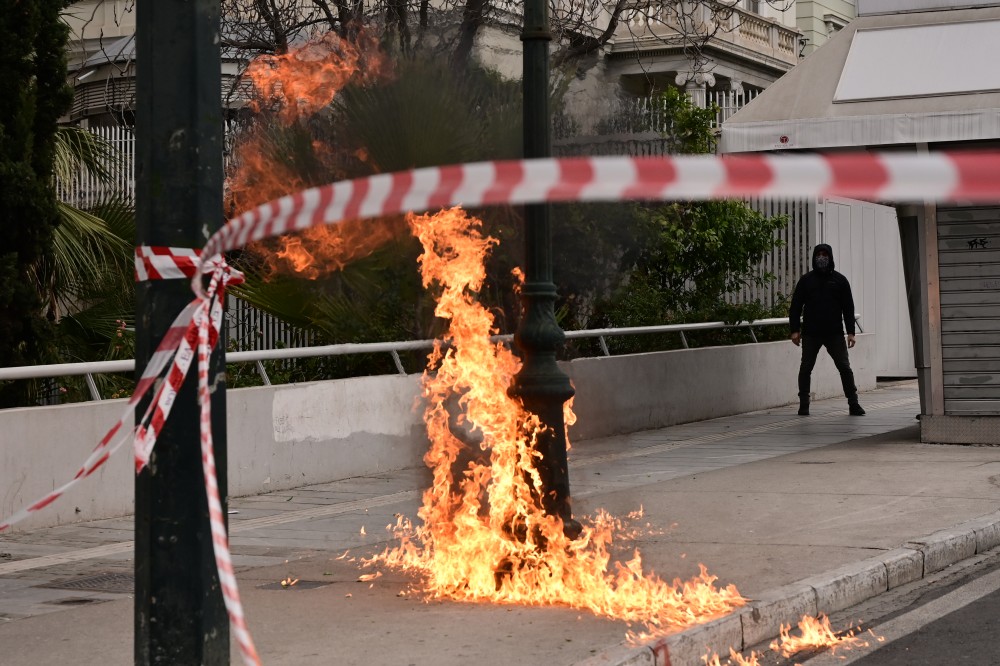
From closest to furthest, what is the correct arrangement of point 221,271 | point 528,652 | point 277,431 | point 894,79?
1. point 221,271
2. point 528,652
3. point 277,431
4. point 894,79

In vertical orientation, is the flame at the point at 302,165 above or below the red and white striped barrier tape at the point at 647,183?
above

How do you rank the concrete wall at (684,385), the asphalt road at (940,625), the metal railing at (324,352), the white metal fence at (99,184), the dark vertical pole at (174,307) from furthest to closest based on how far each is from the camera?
the concrete wall at (684,385) → the white metal fence at (99,184) → the metal railing at (324,352) → the asphalt road at (940,625) → the dark vertical pole at (174,307)

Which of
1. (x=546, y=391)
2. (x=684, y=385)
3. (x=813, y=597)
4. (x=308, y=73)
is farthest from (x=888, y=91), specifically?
(x=813, y=597)

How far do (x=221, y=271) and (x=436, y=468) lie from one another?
9.52 feet

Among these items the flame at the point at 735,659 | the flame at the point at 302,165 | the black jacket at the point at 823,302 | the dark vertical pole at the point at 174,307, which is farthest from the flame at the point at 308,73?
the dark vertical pole at the point at 174,307

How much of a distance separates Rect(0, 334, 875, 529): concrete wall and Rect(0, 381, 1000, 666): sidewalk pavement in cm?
22

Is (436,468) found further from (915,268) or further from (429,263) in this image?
(915,268)

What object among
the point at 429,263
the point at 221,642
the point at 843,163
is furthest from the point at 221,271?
the point at 429,263

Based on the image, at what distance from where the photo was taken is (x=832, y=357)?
53.4 feet

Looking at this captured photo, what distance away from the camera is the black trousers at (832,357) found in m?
16.1

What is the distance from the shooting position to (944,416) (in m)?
13.1

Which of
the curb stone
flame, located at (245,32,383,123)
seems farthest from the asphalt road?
flame, located at (245,32,383,123)

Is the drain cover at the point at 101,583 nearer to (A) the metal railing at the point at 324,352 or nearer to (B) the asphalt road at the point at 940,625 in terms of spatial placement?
(A) the metal railing at the point at 324,352

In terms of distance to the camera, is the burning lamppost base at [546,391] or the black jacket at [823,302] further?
the black jacket at [823,302]
